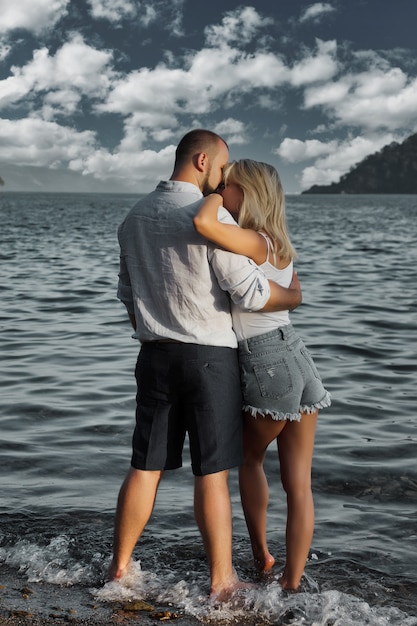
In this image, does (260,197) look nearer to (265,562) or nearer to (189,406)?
(189,406)

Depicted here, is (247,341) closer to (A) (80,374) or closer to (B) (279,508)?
(B) (279,508)

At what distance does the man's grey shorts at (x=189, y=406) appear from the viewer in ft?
13.9

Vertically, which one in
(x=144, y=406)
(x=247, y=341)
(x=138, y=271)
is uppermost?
(x=138, y=271)

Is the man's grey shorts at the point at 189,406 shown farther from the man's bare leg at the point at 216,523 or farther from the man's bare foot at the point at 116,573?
the man's bare foot at the point at 116,573

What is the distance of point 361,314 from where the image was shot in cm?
1480

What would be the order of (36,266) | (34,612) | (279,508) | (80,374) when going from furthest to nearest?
(36,266) → (80,374) → (279,508) → (34,612)

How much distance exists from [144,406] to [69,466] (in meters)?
2.79

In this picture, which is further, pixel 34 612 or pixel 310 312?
pixel 310 312

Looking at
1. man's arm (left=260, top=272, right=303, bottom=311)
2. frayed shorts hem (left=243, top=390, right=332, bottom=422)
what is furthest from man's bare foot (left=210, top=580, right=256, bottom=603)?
man's arm (left=260, top=272, right=303, bottom=311)

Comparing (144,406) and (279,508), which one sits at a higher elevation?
(144,406)

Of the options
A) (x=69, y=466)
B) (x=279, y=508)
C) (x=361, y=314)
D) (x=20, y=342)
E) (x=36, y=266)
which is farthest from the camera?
(x=36, y=266)

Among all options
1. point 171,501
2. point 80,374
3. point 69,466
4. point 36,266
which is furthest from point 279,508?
point 36,266

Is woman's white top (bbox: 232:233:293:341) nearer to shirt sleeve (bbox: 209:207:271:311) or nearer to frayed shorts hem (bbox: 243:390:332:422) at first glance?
shirt sleeve (bbox: 209:207:271:311)

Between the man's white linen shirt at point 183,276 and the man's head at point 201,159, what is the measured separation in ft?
0.19
